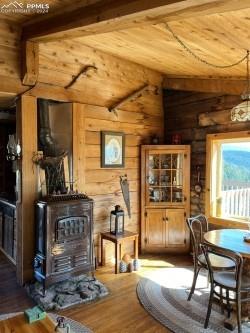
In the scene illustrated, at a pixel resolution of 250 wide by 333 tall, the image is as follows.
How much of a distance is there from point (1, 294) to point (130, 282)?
1567mm

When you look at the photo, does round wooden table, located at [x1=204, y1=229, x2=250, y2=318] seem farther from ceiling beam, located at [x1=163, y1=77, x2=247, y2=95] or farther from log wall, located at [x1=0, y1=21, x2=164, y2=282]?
ceiling beam, located at [x1=163, y1=77, x2=247, y2=95]

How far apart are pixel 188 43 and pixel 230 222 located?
8.54ft

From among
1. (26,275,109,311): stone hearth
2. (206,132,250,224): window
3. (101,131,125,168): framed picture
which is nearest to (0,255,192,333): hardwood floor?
(26,275,109,311): stone hearth

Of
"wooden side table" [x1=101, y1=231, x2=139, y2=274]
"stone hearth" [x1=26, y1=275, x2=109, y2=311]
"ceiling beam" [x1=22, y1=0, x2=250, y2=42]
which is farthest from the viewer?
"wooden side table" [x1=101, y1=231, x2=139, y2=274]

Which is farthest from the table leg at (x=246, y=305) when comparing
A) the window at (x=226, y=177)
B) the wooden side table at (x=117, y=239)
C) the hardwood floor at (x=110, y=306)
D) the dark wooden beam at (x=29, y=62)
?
the dark wooden beam at (x=29, y=62)

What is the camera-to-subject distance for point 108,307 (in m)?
3.19

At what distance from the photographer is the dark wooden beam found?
11.3 ft

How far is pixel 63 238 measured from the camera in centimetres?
347

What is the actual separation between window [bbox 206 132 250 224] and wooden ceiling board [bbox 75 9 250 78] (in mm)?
1118

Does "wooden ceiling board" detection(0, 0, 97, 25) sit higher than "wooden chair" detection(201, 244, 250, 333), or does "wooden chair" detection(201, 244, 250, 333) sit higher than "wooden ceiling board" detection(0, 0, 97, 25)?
"wooden ceiling board" detection(0, 0, 97, 25)

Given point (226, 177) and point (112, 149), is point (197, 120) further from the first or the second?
point (112, 149)

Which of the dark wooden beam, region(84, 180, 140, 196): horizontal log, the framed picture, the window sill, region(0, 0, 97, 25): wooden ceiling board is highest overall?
region(0, 0, 97, 25): wooden ceiling board

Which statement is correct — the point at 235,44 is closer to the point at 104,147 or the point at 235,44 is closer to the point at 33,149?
the point at 104,147

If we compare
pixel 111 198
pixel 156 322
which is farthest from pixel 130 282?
pixel 111 198
